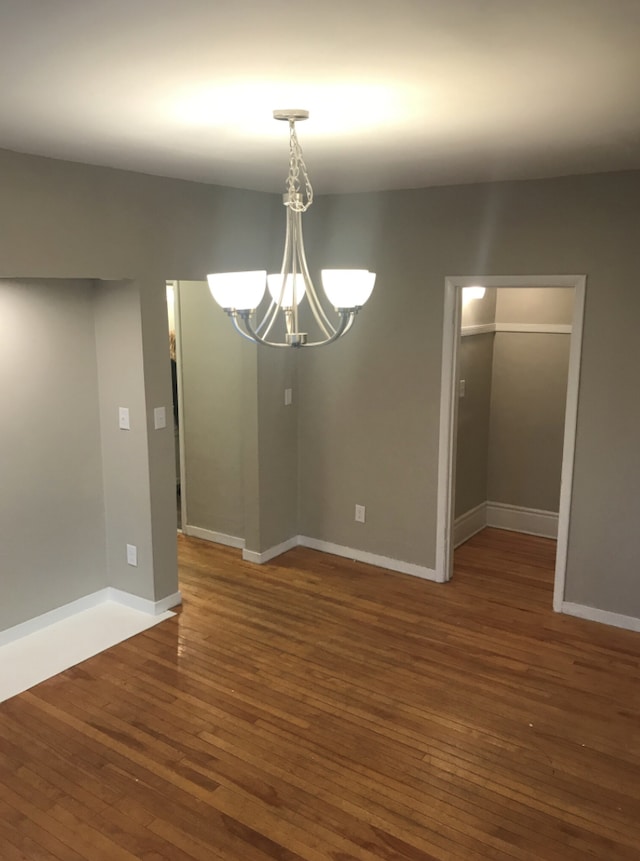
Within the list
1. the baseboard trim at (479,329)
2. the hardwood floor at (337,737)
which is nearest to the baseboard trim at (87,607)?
the hardwood floor at (337,737)

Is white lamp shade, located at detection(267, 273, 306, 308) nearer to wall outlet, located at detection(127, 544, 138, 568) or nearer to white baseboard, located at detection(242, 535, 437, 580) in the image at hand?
wall outlet, located at detection(127, 544, 138, 568)

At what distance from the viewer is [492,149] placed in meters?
2.92

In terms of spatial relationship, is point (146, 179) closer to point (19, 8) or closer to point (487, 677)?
point (19, 8)

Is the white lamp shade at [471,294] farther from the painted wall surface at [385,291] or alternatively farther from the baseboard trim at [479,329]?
the painted wall surface at [385,291]

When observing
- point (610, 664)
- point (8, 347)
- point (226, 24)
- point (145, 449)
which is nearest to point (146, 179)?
point (8, 347)

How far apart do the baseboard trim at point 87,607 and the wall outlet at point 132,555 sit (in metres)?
0.20

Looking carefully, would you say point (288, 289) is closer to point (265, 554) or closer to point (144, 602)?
point (144, 602)

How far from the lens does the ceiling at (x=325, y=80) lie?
143cm

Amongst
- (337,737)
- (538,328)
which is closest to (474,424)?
(538,328)

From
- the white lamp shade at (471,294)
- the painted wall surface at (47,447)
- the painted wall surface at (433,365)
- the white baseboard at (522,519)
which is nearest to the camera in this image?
the painted wall surface at (47,447)

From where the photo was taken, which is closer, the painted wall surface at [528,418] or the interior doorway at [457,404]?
the interior doorway at [457,404]

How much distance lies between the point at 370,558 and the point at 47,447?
7.31 ft

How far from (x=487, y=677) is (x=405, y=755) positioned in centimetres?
76

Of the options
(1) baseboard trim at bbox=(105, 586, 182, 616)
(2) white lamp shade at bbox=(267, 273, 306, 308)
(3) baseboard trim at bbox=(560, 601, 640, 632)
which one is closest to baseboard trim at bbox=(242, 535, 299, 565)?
(1) baseboard trim at bbox=(105, 586, 182, 616)
